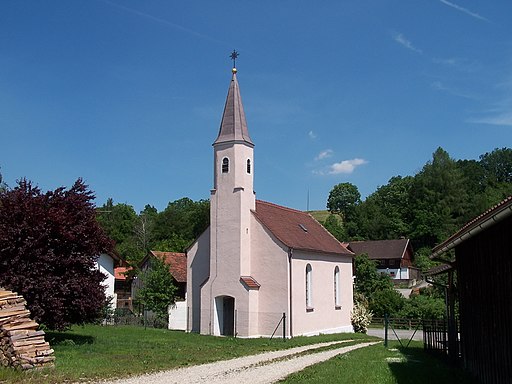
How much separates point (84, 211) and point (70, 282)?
2709 mm

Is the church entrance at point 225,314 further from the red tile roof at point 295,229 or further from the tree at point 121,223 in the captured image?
the tree at point 121,223

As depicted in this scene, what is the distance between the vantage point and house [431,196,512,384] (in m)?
10.5

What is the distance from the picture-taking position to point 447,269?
18.9m

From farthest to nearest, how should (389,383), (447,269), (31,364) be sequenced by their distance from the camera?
(447,269)
(31,364)
(389,383)

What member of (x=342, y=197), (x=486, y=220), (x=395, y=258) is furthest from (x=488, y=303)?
(x=342, y=197)

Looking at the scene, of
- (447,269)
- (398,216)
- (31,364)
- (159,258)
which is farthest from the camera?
(398,216)

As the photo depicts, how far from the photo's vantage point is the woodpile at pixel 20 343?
585 inches

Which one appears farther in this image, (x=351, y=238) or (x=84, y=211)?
(x=351, y=238)

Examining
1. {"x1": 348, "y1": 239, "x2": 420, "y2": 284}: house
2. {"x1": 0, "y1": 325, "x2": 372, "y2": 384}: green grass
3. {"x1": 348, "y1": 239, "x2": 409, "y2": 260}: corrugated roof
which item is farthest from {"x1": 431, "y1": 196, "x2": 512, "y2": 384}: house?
{"x1": 348, "y1": 239, "x2": 420, "y2": 284}: house

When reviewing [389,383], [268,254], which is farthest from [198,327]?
[389,383]

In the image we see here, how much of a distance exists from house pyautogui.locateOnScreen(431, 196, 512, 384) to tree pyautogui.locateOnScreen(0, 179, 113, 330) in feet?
40.0

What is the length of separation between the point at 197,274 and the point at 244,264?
13.4ft

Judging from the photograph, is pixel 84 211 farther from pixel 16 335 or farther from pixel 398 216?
pixel 398 216

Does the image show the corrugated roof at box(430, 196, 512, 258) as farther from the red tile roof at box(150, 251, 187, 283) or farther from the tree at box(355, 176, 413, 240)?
the tree at box(355, 176, 413, 240)
